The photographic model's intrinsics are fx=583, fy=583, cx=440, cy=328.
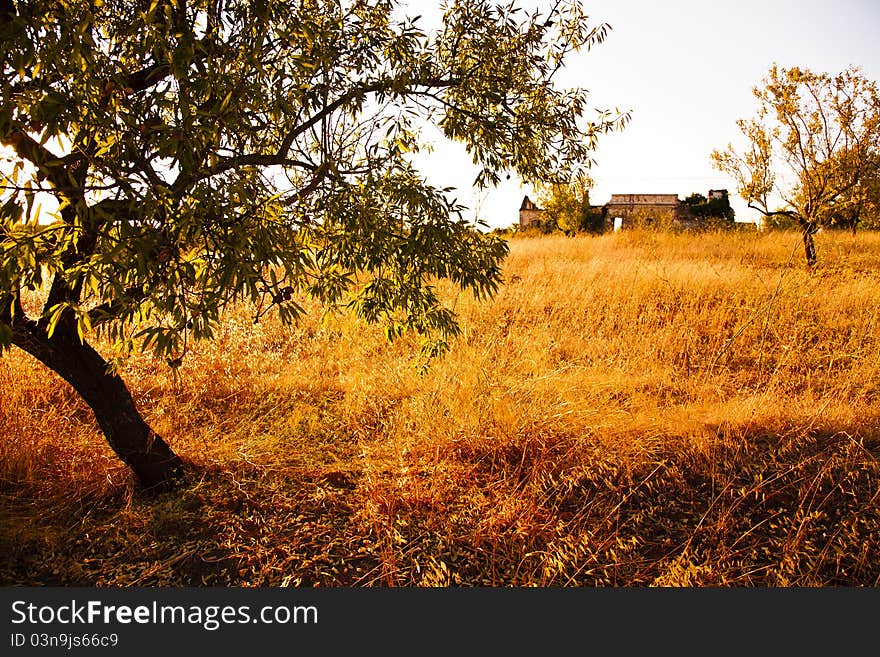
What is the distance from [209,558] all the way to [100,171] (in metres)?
2.26

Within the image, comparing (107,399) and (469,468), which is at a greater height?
(107,399)

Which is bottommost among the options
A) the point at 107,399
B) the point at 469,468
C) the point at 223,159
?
the point at 469,468

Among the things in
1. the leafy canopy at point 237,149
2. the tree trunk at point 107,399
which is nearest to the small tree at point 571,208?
the leafy canopy at point 237,149

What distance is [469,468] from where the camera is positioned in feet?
13.6

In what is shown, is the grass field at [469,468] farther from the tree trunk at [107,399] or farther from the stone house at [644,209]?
the stone house at [644,209]

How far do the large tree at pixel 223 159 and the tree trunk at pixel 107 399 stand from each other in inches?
0.5

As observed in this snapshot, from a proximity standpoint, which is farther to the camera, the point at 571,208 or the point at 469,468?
the point at 571,208

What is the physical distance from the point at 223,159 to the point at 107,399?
2.14m

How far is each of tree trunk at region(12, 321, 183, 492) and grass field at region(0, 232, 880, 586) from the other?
0.20 metres

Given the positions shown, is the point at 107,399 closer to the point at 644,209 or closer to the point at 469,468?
the point at 469,468

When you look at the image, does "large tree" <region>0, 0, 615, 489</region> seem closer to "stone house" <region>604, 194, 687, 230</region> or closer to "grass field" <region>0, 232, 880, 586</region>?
"grass field" <region>0, 232, 880, 586</region>

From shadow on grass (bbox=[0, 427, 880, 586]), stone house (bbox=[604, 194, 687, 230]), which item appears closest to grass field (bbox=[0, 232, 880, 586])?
shadow on grass (bbox=[0, 427, 880, 586])

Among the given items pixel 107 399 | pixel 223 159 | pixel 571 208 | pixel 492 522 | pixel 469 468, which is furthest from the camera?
pixel 571 208

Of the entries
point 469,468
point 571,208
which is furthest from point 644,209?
point 469,468
